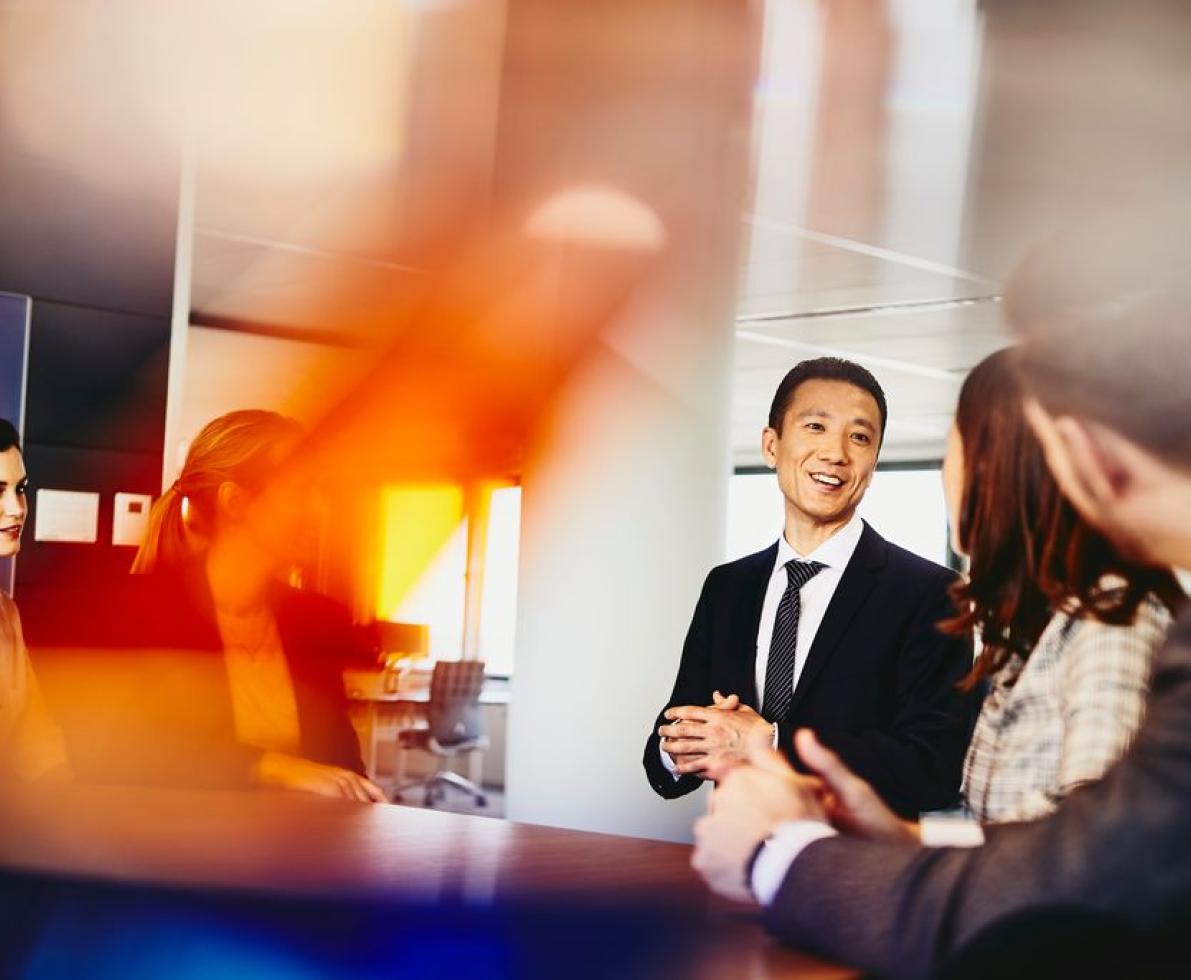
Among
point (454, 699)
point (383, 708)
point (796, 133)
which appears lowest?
point (383, 708)

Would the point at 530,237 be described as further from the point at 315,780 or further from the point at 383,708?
the point at 383,708

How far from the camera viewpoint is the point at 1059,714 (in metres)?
1.30

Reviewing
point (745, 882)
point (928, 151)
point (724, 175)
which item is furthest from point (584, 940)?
point (928, 151)

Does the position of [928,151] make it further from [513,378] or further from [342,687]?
[342,687]

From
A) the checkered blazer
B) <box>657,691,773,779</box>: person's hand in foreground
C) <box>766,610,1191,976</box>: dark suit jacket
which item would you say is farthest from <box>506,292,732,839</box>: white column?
<box>766,610,1191,976</box>: dark suit jacket

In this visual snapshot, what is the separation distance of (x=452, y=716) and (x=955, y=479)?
7039 millimetres

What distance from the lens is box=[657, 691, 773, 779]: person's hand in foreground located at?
214 centimetres

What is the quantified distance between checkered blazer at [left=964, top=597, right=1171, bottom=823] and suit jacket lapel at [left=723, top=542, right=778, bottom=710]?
104 cm

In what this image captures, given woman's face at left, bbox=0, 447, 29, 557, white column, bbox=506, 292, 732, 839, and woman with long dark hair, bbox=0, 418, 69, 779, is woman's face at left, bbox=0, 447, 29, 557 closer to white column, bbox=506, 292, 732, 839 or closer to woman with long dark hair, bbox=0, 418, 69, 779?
woman with long dark hair, bbox=0, 418, 69, 779

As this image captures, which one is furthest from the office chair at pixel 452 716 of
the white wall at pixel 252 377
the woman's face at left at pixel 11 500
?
the woman's face at left at pixel 11 500

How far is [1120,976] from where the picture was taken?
39.6 inches

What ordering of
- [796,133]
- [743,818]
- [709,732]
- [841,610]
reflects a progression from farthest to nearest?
[796,133], [841,610], [709,732], [743,818]

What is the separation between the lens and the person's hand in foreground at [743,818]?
115 centimetres

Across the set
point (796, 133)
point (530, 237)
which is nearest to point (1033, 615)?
point (530, 237)
